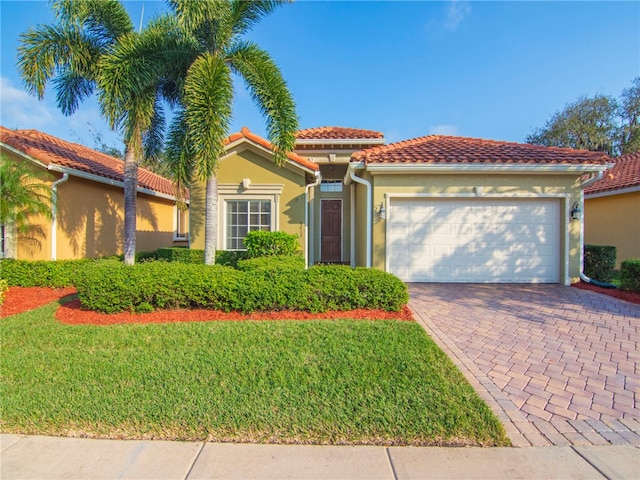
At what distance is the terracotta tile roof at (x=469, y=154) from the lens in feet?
28.2

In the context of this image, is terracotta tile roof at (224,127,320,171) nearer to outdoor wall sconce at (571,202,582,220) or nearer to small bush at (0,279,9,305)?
small bush at (0,279,9,305)

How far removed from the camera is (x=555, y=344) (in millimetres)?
4691

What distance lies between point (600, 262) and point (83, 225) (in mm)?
16888

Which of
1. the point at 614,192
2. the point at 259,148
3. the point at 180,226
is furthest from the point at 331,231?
the point at 614,192

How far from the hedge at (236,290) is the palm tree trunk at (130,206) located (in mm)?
2185

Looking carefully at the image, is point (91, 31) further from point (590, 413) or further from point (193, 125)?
point (590, 413)

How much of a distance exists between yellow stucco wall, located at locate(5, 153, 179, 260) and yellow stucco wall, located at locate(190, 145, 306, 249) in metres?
3.53

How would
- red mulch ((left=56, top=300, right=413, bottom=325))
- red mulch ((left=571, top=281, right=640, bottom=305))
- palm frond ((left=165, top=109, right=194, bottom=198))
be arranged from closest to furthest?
red mulch ((left=56, top=300, right=413, bottom=325))
red mulch ((left=571, top=281, right=640, bottom=305))
palm frond ((left=165, top=109, right=194, bottom=198))

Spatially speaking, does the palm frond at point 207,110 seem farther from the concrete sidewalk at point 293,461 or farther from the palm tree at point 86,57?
the concrete sidewalk at point 293,461

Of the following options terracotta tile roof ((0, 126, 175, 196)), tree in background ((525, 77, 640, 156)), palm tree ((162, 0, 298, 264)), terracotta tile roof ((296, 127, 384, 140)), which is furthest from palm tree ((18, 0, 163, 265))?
tree in background ((525, 77, 640, 156))

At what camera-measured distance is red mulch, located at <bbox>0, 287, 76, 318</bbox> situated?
6.70 meters

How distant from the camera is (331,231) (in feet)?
42.9

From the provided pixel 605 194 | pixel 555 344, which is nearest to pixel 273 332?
pixel 555 344

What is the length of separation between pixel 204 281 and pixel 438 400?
14.9 feet
